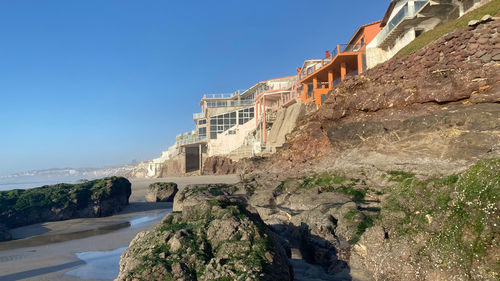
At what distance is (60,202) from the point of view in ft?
57.6

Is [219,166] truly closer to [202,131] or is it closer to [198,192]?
[202,131]

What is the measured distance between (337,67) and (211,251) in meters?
26.7

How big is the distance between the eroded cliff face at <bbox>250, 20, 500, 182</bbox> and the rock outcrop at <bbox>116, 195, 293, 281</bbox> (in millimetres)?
9350

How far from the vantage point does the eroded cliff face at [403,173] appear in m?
5.20

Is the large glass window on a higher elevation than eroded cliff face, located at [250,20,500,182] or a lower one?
higher

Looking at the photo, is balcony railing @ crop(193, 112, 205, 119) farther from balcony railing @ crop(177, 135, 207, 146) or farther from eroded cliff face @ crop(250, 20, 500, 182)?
eroded cliff face @ crop(250, 20, 500, 182)

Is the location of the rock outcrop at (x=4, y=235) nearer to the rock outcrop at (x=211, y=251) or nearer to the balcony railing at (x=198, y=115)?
the rock outcrop at (x=211, y=251)

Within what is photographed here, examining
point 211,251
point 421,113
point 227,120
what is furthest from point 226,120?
point 211,251

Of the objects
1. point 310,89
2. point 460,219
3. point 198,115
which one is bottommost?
point 460,219

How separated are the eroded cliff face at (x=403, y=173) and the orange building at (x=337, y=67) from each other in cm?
800

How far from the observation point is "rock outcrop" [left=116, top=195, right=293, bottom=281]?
456 centimetres

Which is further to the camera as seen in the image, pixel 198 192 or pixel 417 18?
pixel 417 18

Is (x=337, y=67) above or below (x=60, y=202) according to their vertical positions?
above

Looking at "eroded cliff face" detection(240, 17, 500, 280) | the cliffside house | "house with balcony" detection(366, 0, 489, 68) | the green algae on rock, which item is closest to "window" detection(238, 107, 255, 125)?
the cliffside house
